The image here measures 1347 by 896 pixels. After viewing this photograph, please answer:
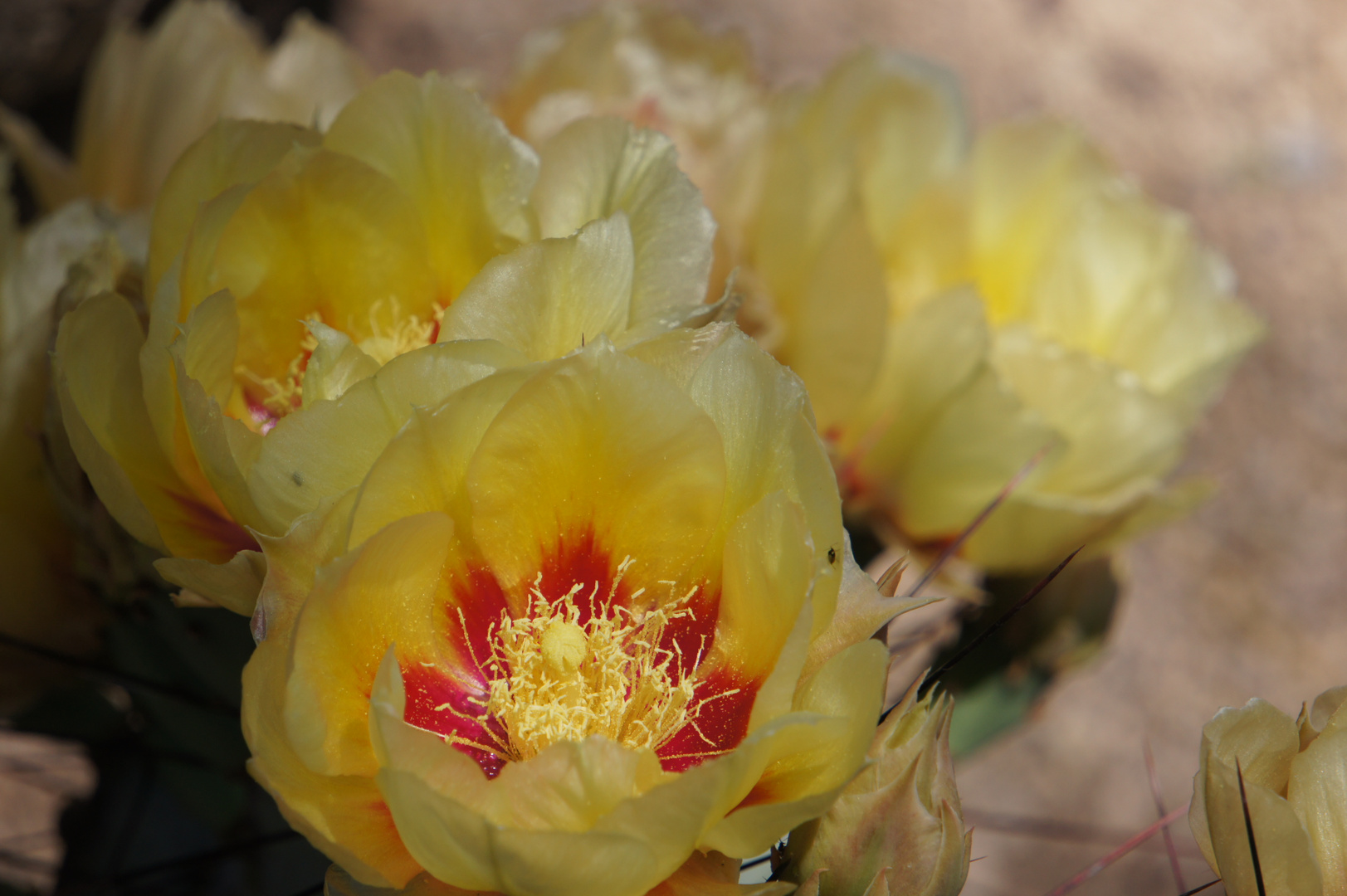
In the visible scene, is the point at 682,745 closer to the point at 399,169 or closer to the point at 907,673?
the point at 399,169

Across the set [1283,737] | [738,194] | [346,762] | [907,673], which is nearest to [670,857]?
[346,762]

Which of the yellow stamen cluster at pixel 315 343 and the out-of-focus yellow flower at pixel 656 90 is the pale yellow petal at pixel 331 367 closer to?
the yellow stamen cluster at pixel 315 343

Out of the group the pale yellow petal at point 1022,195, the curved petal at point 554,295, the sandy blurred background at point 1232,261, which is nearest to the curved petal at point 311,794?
the curved petal at point 554,295

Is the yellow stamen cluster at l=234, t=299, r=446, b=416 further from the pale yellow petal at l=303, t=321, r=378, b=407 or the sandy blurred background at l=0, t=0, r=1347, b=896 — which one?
the sandy blurred background at l=0, t=0, r=1347, b=896

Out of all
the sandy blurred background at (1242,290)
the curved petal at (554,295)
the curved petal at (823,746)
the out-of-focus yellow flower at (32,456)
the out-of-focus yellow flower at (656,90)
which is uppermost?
the curved petal at (554,295)

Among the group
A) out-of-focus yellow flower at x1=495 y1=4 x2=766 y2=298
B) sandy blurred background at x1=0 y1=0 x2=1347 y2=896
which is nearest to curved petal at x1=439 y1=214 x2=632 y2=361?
out-of-focus yellow flower at x1=495 y1=4 x2=766 y2=298

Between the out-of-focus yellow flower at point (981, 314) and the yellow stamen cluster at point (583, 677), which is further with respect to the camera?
the out-of-focus yellow flower at point (981, 314)

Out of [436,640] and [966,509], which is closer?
[436,640]

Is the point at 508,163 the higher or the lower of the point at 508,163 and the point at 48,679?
the higher
